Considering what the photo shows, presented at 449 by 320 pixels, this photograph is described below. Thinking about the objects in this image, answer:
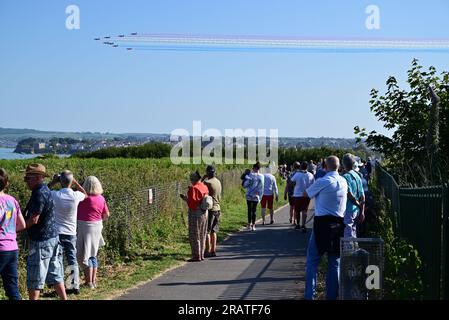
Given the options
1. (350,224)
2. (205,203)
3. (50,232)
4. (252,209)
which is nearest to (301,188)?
(252,209)

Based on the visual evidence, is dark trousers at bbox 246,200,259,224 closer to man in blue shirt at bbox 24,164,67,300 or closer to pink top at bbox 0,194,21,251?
man in blue shirt at bbox 24,164,67,300

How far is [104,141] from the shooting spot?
262 feet

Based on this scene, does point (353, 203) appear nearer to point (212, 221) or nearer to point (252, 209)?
point (212, 221)

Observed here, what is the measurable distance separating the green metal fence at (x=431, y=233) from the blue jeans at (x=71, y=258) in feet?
16.6

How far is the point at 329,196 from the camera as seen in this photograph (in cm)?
947

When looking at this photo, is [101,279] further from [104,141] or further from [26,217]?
[104,141]

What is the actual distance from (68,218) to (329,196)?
397 cm

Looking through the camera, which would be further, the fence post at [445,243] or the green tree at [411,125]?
the green tree at [411,125]

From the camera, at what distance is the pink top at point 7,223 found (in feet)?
26.9

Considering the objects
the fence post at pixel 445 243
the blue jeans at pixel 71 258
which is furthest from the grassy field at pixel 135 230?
the fence post at pixel 445 243

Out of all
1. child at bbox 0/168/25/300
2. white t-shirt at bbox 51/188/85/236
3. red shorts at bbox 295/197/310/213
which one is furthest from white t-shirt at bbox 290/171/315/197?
child at bbox 0/168/25/300

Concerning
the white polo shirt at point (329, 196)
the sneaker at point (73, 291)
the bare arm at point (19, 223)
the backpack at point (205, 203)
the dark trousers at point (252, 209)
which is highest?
the white polo shirt at point (329, 196)

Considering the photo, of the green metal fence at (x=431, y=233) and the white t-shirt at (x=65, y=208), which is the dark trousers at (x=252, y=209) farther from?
the green metal fence at (x=431, y=233)
